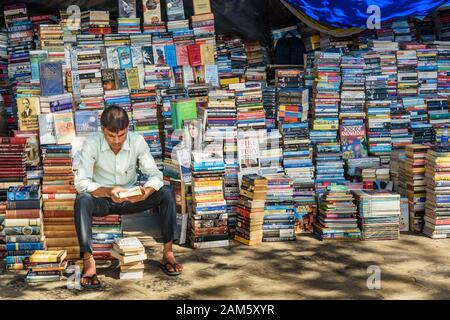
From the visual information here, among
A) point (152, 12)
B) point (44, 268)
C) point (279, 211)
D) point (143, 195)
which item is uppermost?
point (152, 12)

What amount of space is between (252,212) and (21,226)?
2238 mm

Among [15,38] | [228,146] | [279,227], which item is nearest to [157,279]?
[279,227]

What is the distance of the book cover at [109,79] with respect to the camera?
327 inches

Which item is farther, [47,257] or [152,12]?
[152,12]

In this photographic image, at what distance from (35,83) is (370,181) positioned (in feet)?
13.4

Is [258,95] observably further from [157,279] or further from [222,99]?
[157,279]

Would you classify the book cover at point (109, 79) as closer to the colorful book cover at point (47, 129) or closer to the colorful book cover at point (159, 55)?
the colorful book cover at point (159, 55)

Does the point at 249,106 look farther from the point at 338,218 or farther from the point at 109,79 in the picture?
the point at 109,79

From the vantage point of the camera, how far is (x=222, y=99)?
293 inches

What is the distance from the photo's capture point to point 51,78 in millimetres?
7926

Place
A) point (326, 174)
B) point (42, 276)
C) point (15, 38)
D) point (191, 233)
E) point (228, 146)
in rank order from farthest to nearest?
point (15, 38), point (326, 174), point (228, 146), point (191, 233), point (42, 276)

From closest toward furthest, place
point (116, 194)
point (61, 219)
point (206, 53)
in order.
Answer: point (116, 194) → point (61, 219) → point (206, 53)

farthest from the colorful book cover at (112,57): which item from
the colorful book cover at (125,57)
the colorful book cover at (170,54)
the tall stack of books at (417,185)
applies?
the tall stack of books at (417,185)

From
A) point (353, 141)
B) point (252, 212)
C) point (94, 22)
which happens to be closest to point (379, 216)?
point (252, 212)
